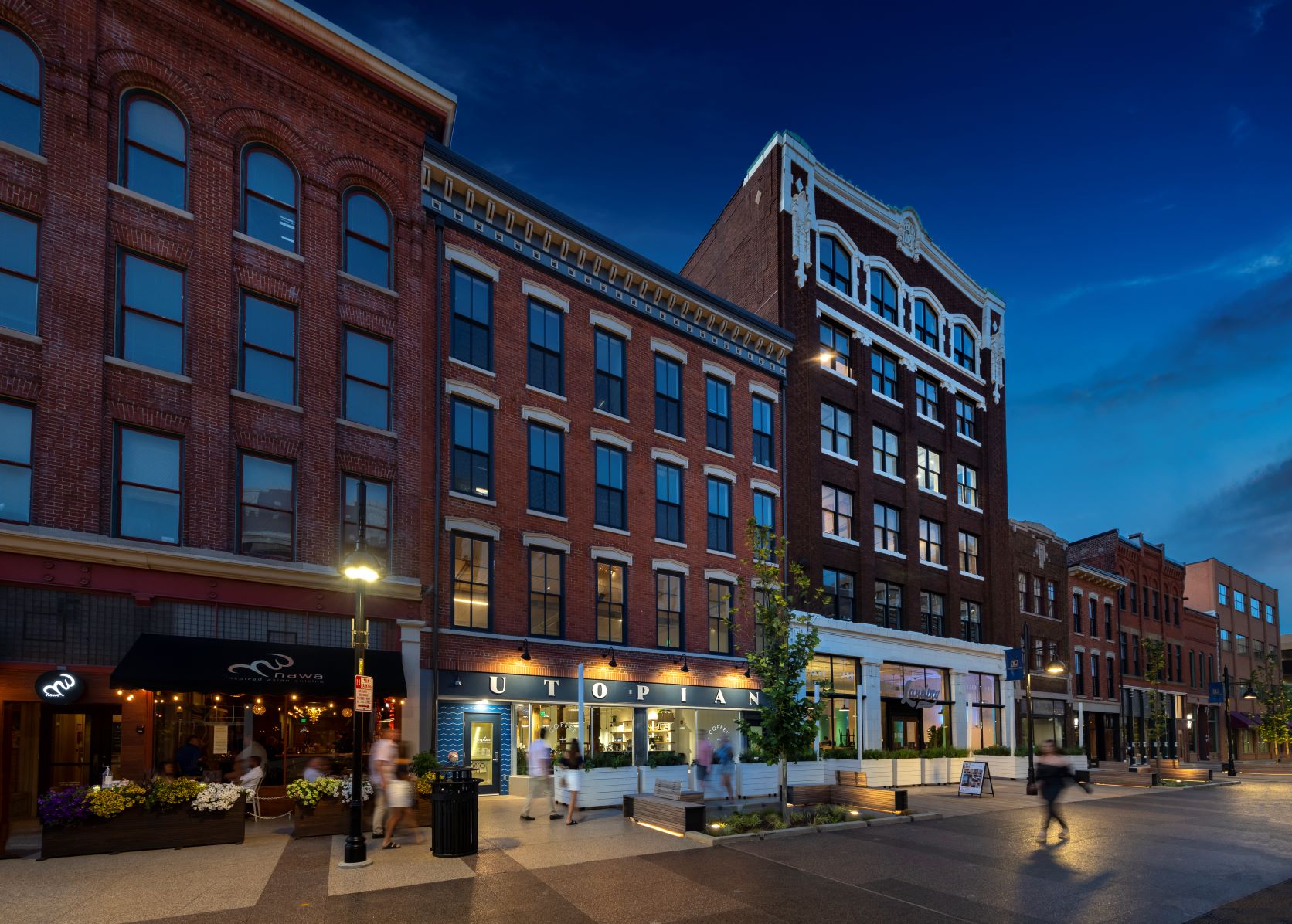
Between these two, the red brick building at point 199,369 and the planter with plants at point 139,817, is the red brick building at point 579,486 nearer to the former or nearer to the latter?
the red brick building at point 199,369

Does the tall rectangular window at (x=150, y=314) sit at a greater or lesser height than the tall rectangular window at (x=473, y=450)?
greater

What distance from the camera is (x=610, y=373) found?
29109mm

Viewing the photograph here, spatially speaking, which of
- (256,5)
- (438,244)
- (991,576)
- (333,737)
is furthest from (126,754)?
(991,576)

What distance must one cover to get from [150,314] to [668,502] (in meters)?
Answer: 16.1

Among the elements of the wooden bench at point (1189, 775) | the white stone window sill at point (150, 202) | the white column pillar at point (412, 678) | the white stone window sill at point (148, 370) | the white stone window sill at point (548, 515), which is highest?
the white stone window sill at point (150, 202)

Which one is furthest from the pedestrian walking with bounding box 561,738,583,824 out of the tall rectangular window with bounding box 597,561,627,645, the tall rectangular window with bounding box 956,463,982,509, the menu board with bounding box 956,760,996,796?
the tall rectangular window with bounding box 956,463,982,509

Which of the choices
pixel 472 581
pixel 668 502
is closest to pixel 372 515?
pixel 472 581

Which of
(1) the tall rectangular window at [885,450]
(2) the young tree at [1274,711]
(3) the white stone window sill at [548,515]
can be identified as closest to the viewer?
(3) the white stone window sill at [548,515]

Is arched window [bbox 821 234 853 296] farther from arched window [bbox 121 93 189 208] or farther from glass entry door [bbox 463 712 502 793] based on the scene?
arched window [bbox 121 93 189 208]

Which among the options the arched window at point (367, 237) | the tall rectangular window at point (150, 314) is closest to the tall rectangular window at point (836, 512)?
the arched window at point (367, 237)

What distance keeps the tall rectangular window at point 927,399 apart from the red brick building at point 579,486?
1136 centimetres

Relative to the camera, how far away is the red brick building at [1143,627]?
55.4 m

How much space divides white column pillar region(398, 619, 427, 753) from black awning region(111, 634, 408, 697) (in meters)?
0.57

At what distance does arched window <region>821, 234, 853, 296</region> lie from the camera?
37.5 m
